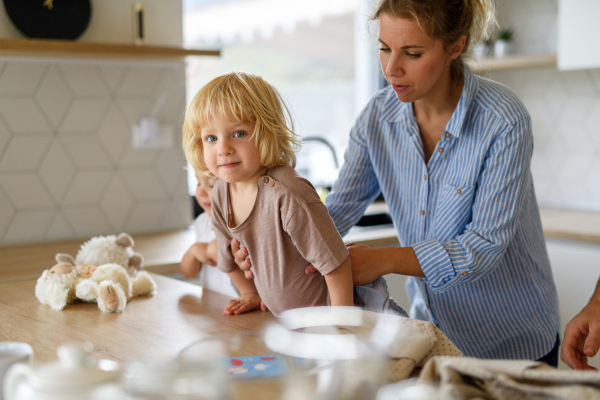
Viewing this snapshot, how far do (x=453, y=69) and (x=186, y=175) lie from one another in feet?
3.92

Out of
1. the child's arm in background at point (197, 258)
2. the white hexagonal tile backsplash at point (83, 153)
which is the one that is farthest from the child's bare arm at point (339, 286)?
the white hexagonal tile backsplash at point (83, 153)

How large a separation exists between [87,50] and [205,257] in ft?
2.56

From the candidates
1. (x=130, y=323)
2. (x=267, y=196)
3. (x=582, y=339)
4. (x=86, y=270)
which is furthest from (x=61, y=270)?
(x=582, y=339)

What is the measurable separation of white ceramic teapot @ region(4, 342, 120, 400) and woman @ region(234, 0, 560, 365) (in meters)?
0.61

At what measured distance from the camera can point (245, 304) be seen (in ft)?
3.71

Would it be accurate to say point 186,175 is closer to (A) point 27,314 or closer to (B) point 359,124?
(B) point 359,124

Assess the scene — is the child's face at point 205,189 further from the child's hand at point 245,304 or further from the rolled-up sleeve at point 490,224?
the rolled-up sleeve at point 490,224

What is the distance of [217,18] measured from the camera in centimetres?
303

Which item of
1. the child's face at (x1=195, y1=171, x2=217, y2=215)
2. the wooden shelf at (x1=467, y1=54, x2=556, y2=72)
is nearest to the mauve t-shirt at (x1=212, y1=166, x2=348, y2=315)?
the child's face at (x1=195, y1=171, x2=217, y2=215)

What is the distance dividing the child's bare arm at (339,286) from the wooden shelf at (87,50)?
1075mm

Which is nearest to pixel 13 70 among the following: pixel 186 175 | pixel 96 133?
pixel 96 133

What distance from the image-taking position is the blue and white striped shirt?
1.16 meters

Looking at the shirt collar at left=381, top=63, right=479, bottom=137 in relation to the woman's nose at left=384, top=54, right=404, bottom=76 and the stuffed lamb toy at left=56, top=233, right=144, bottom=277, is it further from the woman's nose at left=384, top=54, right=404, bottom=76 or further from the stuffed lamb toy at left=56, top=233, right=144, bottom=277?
the stuffed lamb toy at left=56, top=233, right=144, bottom=277

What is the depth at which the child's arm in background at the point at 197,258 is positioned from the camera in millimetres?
1347
